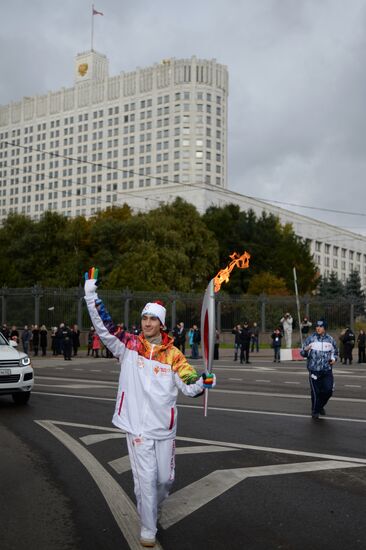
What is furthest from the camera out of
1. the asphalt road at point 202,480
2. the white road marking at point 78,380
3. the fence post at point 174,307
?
the fence post at point 174,307

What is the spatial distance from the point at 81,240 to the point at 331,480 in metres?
49.8

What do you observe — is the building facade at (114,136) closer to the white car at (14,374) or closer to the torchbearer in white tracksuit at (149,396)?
the white car at (14,374)

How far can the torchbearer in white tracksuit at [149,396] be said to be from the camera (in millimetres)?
4848

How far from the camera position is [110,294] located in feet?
126

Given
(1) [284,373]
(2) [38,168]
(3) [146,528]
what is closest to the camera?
(3) [146,528]

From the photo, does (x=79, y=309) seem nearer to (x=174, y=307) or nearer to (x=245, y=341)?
(x=174, y=307)

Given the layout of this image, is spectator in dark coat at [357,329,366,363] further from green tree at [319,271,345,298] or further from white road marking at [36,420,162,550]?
green tree at [319,271,345,298]

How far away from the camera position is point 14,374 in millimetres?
12383

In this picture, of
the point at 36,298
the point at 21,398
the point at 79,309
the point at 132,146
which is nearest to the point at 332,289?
the point at 79,309

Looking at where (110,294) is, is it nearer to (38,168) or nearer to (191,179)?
(191,179)

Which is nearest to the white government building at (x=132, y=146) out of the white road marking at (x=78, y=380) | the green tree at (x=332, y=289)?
the green tree at (x=332, y=289)

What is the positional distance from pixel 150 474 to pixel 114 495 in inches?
56.8

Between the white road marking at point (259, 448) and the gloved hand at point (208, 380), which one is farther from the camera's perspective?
the white road marking at point (259, 448)

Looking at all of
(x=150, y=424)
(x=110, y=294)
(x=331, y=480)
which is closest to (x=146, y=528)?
(x=150, y=424)
